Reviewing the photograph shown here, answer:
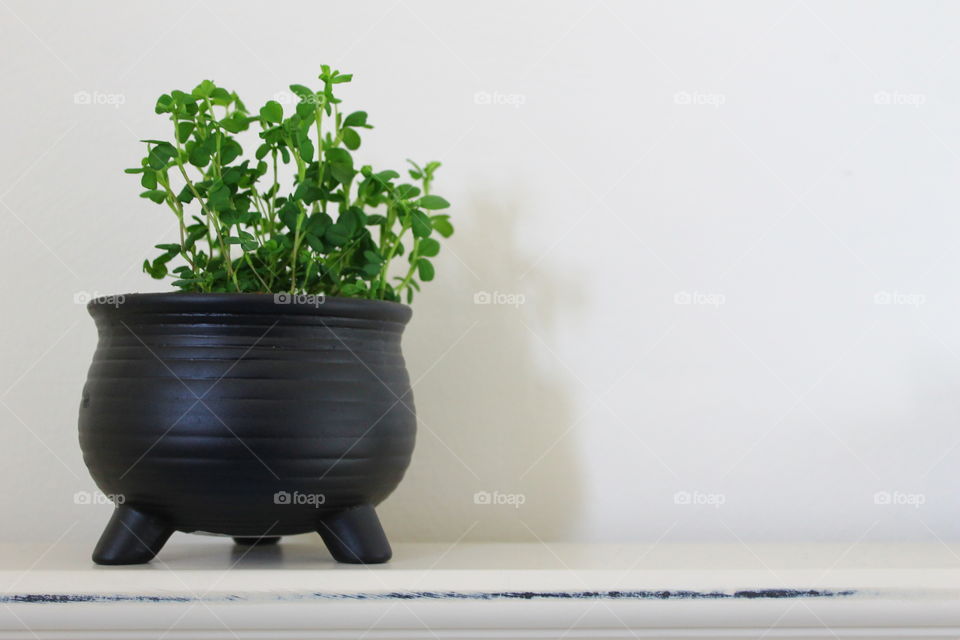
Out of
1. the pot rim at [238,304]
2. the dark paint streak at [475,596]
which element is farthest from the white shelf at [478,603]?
the pot rim at [238,304]

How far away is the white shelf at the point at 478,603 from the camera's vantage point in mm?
650

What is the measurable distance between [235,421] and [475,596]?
0.76 feet

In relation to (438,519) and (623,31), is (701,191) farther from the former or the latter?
(438,519)

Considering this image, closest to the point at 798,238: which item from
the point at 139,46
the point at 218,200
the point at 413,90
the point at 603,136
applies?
the point at 603,136

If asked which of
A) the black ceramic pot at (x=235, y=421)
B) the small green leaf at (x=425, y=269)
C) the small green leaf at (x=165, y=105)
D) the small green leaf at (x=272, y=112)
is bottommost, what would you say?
the black ceramic pot at (x=235, y=421)

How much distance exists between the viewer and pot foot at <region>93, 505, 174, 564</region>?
0.76 m

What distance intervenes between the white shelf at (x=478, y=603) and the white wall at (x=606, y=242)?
0.34m

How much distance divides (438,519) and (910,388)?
0.57 m

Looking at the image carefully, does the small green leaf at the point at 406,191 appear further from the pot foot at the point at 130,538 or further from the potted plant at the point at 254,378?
the pot foot at the point at 130,538

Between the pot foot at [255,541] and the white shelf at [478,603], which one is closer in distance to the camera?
the white shelf at [478,603]

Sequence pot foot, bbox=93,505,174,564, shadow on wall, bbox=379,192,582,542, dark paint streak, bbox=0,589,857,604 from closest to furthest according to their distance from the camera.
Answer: dark paint streak, bbox=0,589,857,604
pot foot, bbox=93,505,174,564
shadow on wall, bbox=379,192,582,542

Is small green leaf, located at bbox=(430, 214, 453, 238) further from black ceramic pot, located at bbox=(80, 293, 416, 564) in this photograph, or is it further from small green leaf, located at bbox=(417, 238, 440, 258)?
black ceramic pot, located at bbox=(80, 293, 416, 564)

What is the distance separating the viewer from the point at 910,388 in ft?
3.51

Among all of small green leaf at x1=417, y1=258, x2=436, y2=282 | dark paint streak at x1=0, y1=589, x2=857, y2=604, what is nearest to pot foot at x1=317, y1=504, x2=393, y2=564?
dark paint streak at x1=0, y1=589, x2=857, y2=604
